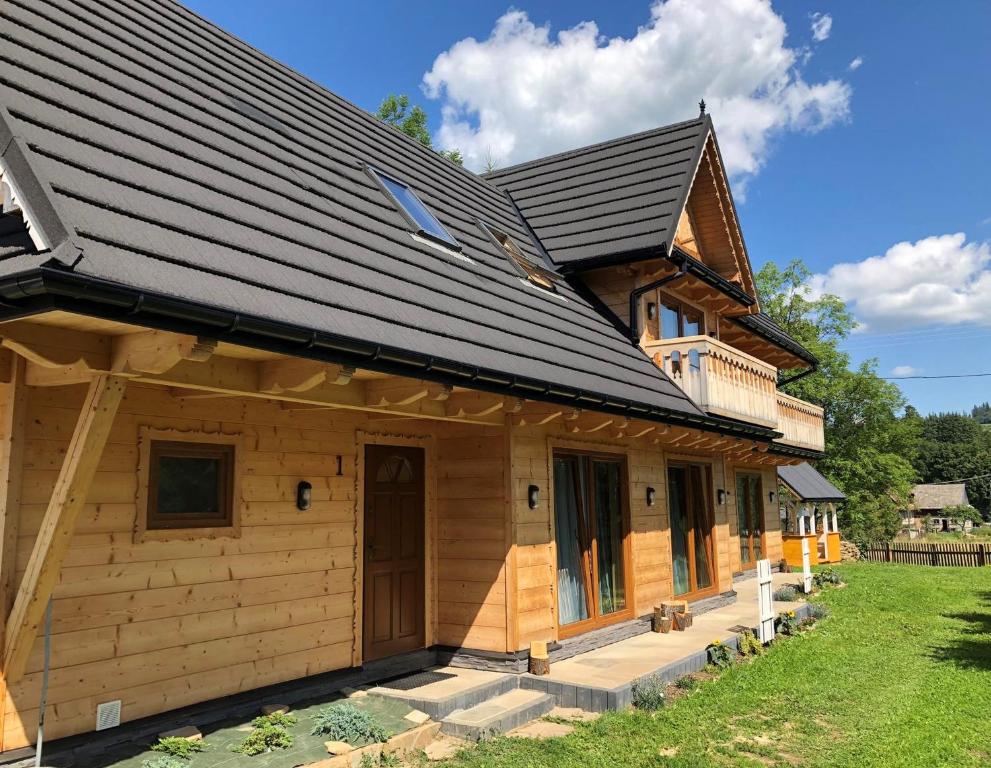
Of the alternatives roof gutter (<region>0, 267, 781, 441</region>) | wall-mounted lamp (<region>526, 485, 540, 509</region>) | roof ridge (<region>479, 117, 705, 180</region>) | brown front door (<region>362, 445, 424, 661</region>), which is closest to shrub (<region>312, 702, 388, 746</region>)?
brown front door (<region>362, 445, 424, 661</region>)

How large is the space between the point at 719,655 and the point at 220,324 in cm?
717

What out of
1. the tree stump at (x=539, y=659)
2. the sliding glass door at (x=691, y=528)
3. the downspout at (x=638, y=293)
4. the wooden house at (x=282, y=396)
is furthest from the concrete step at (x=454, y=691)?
the downspout at (x=638, y=293)

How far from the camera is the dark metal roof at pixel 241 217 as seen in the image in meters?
3.99

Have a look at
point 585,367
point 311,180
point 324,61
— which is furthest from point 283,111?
point 324,61

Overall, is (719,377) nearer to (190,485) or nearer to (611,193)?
(611,193)

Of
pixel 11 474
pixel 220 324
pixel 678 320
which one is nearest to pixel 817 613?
pixel 678 320

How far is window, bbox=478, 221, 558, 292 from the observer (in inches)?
418

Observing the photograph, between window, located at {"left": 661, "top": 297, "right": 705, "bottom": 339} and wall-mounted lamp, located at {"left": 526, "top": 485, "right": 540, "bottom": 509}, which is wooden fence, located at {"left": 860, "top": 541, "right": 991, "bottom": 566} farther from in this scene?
wall-mounted lamp, located at {"left": 526, "top": 485, "right": 540, "bottom": 509}

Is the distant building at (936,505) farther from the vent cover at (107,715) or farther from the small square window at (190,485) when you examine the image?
the vent cover at (107,715)

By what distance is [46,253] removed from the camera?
3.41 meters

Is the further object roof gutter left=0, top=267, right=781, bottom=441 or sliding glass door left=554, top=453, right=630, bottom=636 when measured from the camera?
sliding glass door left=554, top=453, right=630, bottom=636

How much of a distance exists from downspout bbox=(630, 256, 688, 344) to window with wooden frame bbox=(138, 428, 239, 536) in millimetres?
7135

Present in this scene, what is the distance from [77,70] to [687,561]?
34.4 ft

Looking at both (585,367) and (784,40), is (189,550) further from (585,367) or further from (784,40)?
(784,40)
